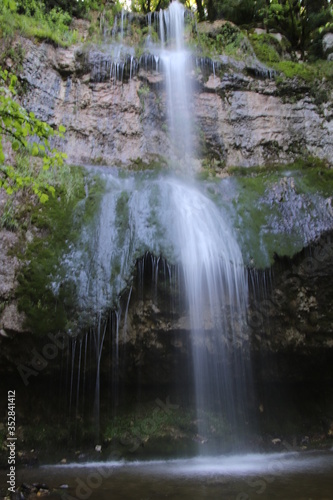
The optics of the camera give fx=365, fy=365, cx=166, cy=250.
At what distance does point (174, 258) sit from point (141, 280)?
643mm

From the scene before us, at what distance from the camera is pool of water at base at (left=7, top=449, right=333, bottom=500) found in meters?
3.76

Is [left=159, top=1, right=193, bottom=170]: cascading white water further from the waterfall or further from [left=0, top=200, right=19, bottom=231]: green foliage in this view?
[left=0, top=200, right=19, bottom=231]: green foliage

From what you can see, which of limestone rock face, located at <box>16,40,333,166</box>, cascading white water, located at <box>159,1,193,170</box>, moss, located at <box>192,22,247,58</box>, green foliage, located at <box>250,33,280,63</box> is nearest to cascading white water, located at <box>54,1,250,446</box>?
limestone rock face, located at <box>16,40,333,166</box>

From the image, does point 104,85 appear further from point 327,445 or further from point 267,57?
point 327,445

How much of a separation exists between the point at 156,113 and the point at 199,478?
27.1ft

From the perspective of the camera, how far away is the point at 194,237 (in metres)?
6.37

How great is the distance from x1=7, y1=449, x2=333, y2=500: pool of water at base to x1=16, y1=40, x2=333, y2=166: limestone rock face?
250 inches

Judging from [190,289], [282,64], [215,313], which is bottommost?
[215,313]

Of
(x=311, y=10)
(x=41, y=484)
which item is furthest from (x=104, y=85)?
(x=41, y=484)

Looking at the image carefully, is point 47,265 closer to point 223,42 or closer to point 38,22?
point 38,22

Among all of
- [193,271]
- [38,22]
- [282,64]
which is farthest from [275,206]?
[38,22]

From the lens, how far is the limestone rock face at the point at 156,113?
351 inches

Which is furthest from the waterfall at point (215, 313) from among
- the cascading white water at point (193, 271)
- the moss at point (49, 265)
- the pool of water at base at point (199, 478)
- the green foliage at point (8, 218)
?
the green foliage at point (8, 218)

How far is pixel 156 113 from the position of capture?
9.64 m
